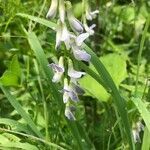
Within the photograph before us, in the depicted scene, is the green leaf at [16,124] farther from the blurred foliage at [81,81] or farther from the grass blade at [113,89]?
the grass blade at [113,89]

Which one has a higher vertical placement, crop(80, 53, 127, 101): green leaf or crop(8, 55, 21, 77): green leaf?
crop(8, 55, 21, 77): green leaf

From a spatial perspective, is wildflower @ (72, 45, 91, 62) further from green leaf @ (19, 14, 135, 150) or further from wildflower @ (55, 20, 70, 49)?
green leaf @ (19, 14, 135, 150)

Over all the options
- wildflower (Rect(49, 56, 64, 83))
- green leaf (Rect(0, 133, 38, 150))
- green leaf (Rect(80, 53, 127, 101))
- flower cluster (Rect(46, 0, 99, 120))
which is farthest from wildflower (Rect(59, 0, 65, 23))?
green leaf (Rect(80, 53, 127, 101))

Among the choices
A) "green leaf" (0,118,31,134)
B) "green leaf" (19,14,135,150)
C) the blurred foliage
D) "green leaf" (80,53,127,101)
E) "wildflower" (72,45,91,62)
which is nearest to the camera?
"wildflower" (72,45,91,62)

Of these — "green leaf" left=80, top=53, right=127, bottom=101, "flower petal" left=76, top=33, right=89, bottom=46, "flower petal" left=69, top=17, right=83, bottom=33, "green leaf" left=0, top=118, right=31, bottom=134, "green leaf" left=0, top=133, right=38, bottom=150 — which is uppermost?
"flower petal" left=69, top=17, right=83, bottom=33

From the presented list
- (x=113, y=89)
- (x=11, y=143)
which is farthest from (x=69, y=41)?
(x=11, y=143)

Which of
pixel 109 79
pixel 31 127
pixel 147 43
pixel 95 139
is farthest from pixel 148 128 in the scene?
pixel 147 43
